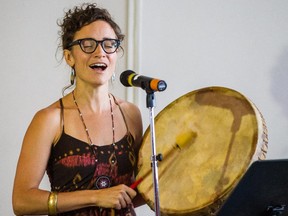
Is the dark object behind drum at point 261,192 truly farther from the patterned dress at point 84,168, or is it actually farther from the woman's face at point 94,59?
the woman's face at point 94,59

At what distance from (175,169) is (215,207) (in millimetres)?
259

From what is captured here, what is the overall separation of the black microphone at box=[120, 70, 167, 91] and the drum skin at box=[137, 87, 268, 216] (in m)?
0.29

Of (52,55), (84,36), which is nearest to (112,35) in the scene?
(84,36)

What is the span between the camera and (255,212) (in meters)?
1.38

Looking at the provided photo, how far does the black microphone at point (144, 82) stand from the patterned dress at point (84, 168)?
0.28 m

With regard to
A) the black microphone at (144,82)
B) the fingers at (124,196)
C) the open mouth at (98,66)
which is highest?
the open mouth at (98,66)

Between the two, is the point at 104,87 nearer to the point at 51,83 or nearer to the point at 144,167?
the point at 144,167

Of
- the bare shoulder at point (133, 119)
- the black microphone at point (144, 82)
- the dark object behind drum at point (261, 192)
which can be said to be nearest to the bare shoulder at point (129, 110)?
the bare shoulder at point (133, 119)

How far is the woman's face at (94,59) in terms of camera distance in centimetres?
171

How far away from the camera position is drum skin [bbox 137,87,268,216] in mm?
1476

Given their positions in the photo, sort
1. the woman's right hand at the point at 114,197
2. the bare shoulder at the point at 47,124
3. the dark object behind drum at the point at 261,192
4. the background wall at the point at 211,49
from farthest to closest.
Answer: the background wall at the point at 211,49 → the bare shoulder at the point at 47,124 → the woman's right hand at the point at 114,197 → the dark object behind drum at the point at 261,192

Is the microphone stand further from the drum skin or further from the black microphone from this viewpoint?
the drum skin

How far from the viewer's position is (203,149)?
1636 mm

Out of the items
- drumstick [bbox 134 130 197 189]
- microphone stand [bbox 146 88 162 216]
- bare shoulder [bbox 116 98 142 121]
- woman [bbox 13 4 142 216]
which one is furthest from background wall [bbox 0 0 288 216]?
microphone stand [bbox 146 88 162 216]
